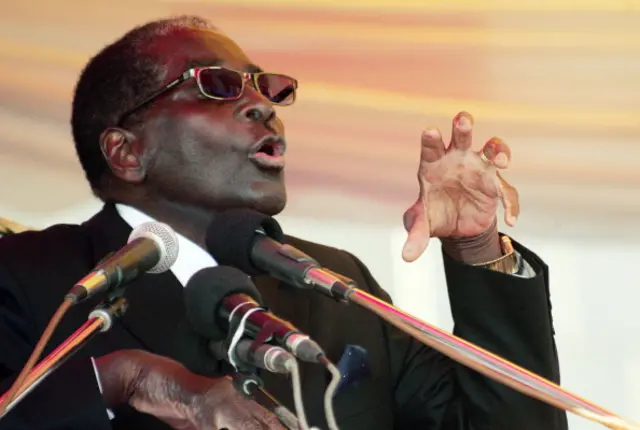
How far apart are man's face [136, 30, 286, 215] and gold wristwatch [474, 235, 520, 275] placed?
0.37 m

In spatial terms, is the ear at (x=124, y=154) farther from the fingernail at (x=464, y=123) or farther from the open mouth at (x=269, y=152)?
the fingernail at (x=464, y=123)

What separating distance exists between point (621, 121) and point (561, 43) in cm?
22

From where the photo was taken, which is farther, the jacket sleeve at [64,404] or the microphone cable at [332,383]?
the jacket sleeve at [64,404]

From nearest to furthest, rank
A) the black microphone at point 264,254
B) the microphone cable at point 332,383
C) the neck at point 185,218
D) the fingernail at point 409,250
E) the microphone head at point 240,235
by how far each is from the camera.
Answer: the microphone cable at point 332,383 → the black microphone at point 264,254 → the microphone head at point 240,235 → the fingernail at point 409,250 → the neck at point 185,218

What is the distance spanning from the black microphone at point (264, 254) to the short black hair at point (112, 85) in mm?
626

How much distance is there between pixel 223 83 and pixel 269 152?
5.9 inches

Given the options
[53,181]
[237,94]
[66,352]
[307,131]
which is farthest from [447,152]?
[53,181]

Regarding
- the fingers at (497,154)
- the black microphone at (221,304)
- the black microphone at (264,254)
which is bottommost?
the black microphone at (221,304)

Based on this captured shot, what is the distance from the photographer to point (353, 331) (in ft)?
5.24

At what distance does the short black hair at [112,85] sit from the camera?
1646 mm

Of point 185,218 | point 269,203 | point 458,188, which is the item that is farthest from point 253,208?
point 458,188

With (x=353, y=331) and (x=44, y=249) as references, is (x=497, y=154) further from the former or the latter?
(x=44, y=249)

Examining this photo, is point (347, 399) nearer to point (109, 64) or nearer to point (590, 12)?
point (109, 64)

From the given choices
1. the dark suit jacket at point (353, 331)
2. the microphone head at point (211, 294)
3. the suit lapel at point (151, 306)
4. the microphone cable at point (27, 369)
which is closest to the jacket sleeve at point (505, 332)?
the dark suit jacket at point (353, 331)
